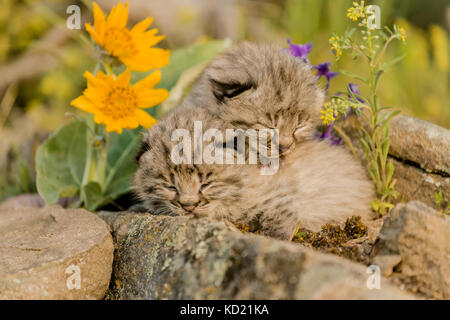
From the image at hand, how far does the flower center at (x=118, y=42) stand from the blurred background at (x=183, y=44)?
193 centimetres

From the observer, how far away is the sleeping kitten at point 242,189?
7.60 ft

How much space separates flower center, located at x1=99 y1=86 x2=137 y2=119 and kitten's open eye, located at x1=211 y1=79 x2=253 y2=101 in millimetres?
446

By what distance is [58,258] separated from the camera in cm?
210

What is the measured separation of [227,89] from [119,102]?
588 mm

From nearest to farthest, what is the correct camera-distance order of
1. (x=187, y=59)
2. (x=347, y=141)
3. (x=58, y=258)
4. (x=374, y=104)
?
1. (x=58, y=258)
2. (x=374, y=104)
3. (x=347, y=141)
4. (x=187, y=59)

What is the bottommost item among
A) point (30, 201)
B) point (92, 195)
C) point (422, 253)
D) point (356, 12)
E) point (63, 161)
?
point (30, 201)

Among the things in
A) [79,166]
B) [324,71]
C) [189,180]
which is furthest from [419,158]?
[79,166]

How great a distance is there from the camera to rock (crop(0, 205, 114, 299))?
202cm

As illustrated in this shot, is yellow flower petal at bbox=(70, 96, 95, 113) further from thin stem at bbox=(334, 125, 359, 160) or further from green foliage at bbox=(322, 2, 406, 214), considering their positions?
thin stem at bbox=(334, 125, 359, 160)

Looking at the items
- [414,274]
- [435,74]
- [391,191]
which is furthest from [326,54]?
[414,274]

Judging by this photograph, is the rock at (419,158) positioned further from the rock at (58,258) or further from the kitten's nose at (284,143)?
the rock at (58,258)

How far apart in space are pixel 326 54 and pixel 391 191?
114 inches

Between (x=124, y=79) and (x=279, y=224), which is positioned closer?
(x=279, y=224)

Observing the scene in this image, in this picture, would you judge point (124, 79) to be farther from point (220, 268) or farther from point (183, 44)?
point (183, 44)
